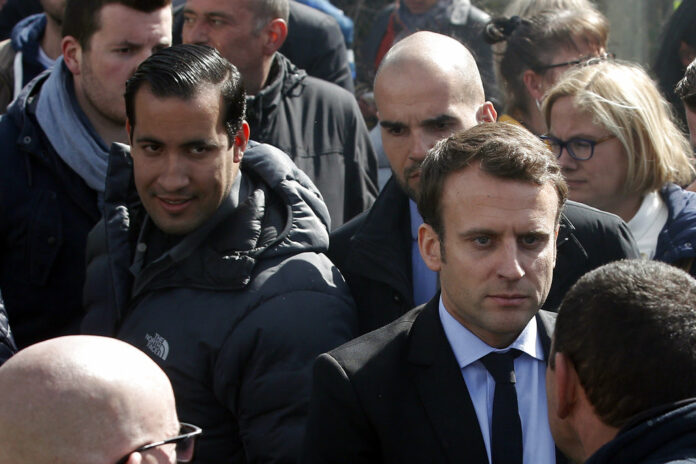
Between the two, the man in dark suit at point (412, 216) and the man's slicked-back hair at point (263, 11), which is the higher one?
the man's slicked-back hair at point (263, 11)

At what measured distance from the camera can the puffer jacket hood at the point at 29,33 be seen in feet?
15.5

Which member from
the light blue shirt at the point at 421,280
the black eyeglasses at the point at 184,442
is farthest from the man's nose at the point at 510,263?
the black eyeglasses at the point at 184,442

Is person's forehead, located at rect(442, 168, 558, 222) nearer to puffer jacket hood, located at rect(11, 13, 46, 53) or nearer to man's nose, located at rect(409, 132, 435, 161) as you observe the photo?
man's nose, located at rect(409, 132, 435, 161)

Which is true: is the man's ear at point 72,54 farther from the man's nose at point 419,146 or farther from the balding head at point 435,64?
the man's nose at point 419,146

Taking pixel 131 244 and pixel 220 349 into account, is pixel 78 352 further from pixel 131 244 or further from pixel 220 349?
pixel 131 244

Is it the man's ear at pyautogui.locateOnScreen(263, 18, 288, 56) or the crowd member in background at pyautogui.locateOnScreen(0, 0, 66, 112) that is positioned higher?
the man's ear at pyautogui.locateOnScreen(263, 18, 288, 56)

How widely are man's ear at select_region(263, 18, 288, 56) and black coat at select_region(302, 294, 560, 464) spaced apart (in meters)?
2.06

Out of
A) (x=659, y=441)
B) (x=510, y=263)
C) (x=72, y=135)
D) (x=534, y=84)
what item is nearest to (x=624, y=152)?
(x=534, y=84)

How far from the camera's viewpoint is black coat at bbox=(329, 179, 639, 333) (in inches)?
120

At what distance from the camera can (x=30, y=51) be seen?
4.72 meters

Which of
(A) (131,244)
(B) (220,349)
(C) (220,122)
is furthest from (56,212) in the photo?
(B) (220,349)

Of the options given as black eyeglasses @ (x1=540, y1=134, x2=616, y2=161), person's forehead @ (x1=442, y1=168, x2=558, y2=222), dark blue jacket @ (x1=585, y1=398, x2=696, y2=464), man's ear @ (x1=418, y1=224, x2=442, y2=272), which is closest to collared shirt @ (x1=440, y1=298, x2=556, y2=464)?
man's ear @ (x1=418, y1=224, x2=442, y2=272)

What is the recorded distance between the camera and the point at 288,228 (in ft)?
9.95

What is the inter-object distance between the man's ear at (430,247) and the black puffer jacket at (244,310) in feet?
1.09
